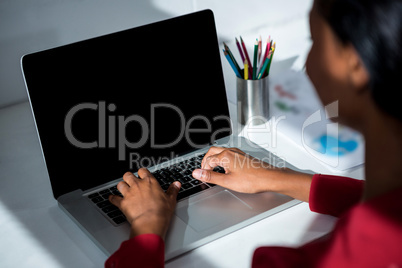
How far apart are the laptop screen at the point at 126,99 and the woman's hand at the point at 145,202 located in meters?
0.09

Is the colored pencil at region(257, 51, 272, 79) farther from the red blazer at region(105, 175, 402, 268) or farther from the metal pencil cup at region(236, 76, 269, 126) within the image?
the red blazer at region(105, 175, 402, 268)

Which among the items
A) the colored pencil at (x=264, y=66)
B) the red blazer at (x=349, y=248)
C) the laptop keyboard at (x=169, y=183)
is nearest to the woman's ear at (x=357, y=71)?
the red blazer at (x=349, y=248)

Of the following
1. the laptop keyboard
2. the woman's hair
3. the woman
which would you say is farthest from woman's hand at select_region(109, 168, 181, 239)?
the woman's hair

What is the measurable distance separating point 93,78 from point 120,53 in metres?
0.08

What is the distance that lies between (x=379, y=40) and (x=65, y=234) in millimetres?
706

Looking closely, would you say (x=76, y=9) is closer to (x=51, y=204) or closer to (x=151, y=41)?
(x=151, y=41)

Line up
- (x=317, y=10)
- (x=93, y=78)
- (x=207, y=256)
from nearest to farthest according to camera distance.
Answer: (x=317, y=10) < (x=207, y=256) < (x=93, y=78)

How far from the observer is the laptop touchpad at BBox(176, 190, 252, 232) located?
3.30ft

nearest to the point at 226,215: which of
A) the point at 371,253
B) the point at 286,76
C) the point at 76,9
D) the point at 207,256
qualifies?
the point at 207,256

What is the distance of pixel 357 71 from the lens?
1.99 feet

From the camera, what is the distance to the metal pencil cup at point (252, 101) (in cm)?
137

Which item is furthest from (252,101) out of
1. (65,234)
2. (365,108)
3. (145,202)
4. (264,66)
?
(365,108)

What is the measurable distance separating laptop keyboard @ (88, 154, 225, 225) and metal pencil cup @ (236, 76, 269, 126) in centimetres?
25

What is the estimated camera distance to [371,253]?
586 millimetres
